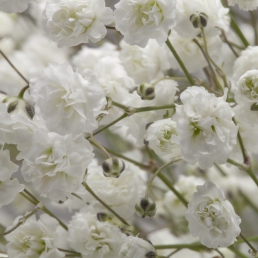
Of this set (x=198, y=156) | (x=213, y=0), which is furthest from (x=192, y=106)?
(x=213, y=0)

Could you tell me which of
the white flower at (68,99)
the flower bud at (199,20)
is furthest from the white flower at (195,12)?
the white flower at (68,99)

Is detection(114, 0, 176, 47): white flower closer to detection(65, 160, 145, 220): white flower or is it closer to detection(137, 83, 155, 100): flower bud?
detection(137, 83, 155, 100): flower bud

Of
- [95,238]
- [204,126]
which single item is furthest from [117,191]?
[204,126]

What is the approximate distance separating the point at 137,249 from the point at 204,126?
0.10 m

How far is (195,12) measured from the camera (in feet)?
1.38

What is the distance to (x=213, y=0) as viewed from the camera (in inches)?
16.9

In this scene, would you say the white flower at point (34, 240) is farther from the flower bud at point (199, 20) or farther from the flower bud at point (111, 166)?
the flower bud at point (199, 20)

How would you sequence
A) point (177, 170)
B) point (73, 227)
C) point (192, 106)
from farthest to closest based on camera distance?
point (177, 170) → point (73, 227) → point (192, 106)

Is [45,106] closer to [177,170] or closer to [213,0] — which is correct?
[213,0]

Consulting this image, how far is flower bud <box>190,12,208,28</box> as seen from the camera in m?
0.39

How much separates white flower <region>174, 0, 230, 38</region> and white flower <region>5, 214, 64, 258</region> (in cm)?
20

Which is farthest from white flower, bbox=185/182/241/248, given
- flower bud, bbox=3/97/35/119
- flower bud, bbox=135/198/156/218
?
flower bud, bbox=3/97/35/119

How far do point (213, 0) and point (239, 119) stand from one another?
0.10 meters

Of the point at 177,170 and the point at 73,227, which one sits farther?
the point at 177,170
